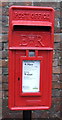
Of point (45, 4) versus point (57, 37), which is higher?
point (45, 4)

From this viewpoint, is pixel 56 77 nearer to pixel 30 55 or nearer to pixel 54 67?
pixel 54 67

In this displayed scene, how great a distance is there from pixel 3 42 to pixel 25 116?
1.31m

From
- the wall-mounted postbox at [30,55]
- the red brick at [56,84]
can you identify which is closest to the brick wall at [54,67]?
the red brick at [56,84]

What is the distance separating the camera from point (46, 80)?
8.42 feet

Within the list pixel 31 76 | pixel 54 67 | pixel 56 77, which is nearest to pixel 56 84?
pixel 56 77

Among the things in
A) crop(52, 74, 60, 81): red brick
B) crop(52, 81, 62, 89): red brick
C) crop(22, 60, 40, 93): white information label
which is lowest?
crop(52, 81, 62, 89): red brick

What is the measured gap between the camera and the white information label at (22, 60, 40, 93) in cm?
253

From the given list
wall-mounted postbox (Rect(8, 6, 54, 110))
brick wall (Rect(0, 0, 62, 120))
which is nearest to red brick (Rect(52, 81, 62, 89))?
brick wall (Rect(0, 0, 62, 120))

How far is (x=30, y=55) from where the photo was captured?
8.30 ft

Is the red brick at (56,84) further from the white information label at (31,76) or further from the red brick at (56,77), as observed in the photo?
the white information label at (31,76)

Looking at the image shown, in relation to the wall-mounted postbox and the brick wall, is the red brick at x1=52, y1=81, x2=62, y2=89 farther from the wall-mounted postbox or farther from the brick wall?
the wall-mounted postbox

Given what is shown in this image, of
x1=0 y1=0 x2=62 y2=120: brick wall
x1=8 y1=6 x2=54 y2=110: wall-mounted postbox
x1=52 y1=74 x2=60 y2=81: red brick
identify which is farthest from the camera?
x1=52 y1=74 x2=60 y2=81: red brick

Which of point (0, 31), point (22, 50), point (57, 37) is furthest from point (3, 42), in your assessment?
point (22, 50)

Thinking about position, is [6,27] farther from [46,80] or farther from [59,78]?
[46,80]
